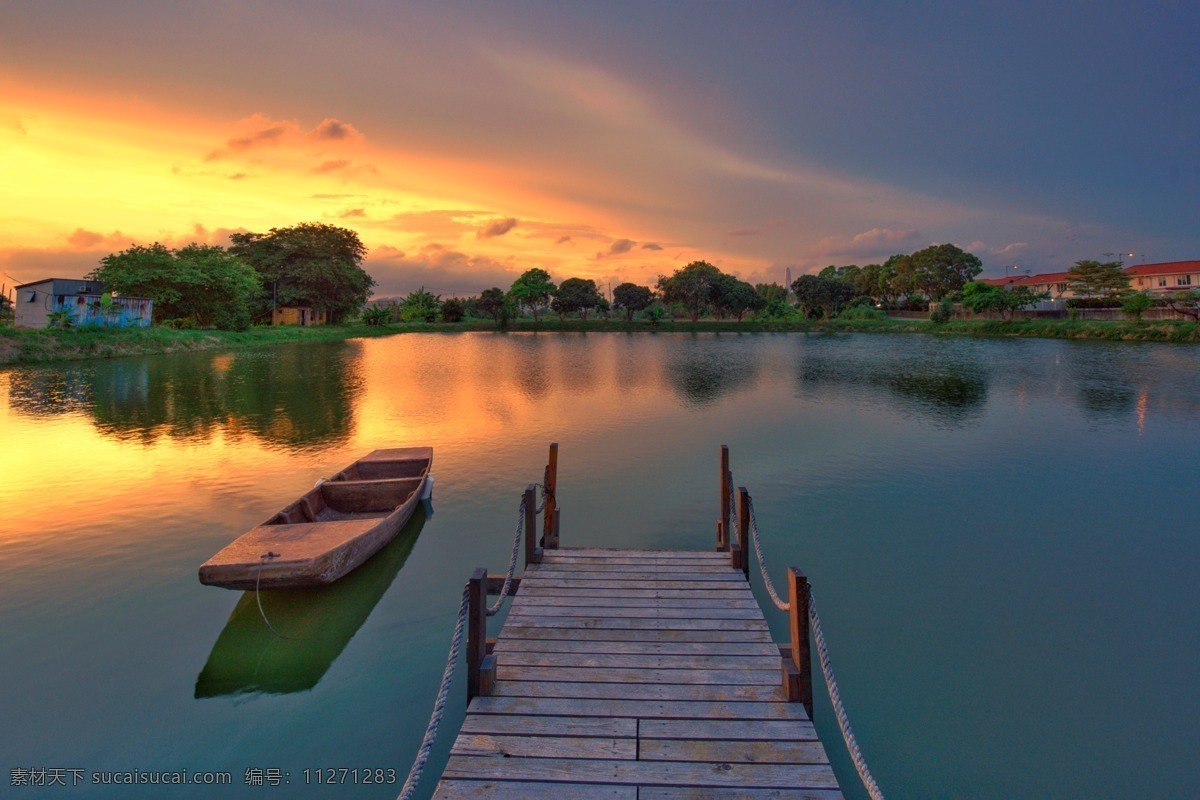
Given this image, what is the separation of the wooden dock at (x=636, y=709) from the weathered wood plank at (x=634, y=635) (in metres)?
0.02

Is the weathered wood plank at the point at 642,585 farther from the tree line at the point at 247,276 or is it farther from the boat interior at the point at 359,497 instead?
the tree line at the point at 247,276

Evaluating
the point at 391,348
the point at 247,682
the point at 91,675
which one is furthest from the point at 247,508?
the point at 391,348

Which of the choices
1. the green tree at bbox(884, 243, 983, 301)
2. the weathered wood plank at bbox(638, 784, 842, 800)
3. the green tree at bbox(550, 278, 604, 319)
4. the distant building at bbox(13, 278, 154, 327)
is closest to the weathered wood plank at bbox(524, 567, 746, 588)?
the weathered wood plank at bbox(638, 784, 842, 800)

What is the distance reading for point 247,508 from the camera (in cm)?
1417

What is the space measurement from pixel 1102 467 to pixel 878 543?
1181 centimetres

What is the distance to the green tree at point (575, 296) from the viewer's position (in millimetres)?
108500

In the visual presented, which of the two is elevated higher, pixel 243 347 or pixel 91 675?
pixel 243 347

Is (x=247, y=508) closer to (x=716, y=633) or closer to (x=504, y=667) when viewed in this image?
(x=504, y=667)

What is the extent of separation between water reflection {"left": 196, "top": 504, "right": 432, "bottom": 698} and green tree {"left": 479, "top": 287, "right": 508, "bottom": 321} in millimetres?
104355

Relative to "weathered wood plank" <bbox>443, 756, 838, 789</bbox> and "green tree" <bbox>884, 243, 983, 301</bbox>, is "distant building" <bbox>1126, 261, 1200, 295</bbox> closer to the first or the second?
"green tree" <bbox>884, 243, 983, 301</bbox>

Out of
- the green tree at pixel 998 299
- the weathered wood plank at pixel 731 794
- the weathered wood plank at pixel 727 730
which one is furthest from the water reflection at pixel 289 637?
the green tree at pixel 998 299

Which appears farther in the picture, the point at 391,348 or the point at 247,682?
the point at 391,348

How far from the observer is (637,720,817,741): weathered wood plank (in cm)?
521

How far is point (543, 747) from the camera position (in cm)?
509
